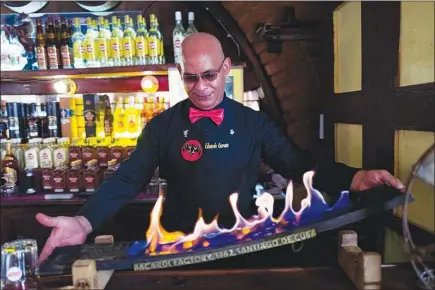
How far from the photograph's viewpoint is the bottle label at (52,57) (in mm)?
2951

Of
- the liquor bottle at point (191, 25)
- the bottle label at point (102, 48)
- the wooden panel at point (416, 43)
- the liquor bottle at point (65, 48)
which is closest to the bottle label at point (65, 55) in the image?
the liquor bottle at point (65, 48)

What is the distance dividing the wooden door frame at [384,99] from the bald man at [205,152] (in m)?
0.34

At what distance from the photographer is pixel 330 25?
2.69 metres

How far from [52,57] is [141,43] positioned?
64cm

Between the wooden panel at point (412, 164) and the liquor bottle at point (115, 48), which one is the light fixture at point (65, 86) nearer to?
the liquor bottle at point (115, 48)

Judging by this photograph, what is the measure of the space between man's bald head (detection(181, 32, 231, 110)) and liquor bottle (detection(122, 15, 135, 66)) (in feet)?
4.07

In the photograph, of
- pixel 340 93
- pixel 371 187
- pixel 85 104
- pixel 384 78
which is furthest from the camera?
pixel 85 104

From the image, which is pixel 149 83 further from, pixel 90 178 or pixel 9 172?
pixel 9 172

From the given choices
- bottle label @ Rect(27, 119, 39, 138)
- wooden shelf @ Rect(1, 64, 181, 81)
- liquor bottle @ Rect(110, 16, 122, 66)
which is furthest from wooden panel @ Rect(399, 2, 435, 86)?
bottle label @ Rect(27, 119, 39, 138)

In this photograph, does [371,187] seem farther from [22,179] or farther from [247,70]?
[22,179]

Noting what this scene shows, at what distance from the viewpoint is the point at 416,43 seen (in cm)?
157

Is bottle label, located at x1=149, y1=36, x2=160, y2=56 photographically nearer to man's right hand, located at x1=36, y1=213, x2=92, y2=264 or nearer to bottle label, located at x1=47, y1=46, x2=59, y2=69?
bottle label, located at x1=47, y1=46, x2=59, y2=69

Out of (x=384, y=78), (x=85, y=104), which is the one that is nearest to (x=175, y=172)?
(x=384, y=78)

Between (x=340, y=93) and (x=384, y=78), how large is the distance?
2.32 feet
